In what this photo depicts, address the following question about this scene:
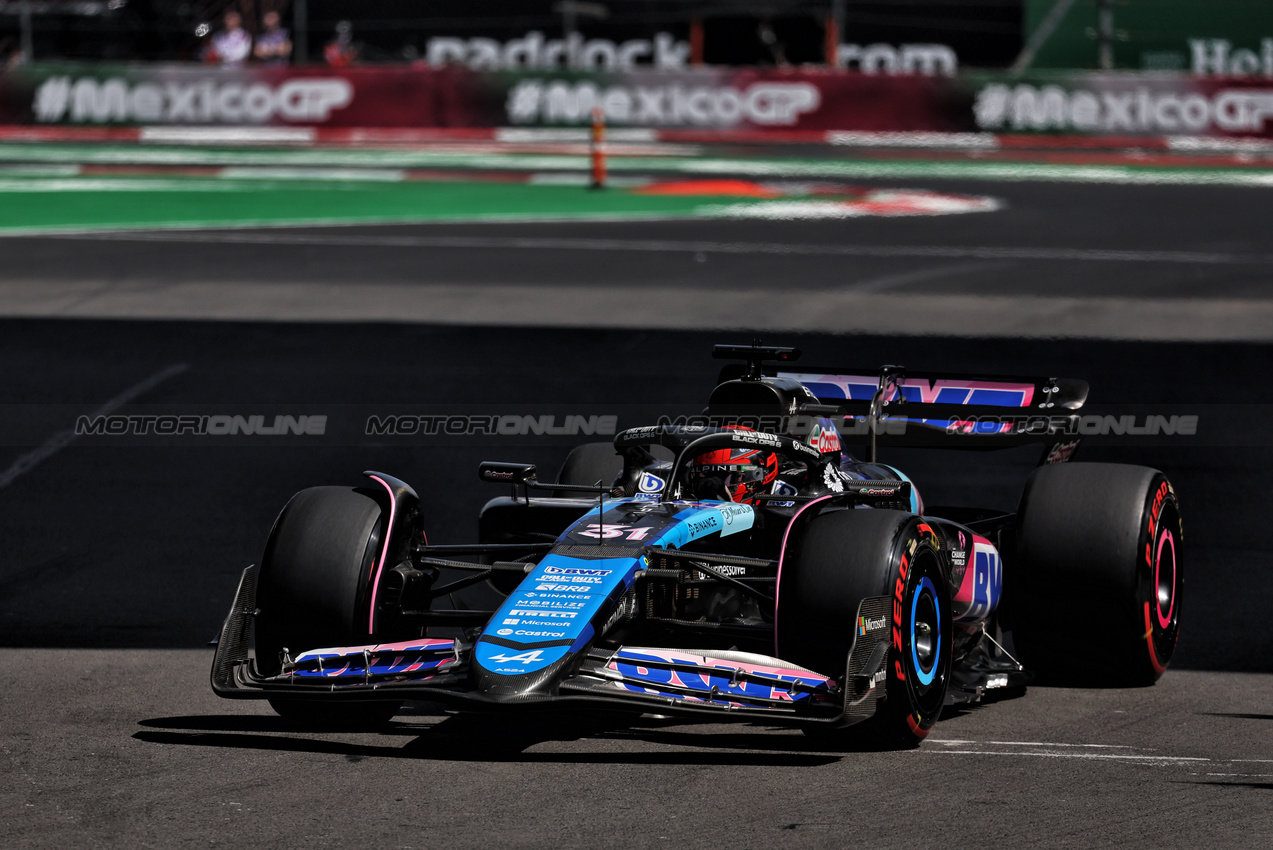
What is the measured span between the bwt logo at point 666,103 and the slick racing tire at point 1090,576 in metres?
Answer: 23.2

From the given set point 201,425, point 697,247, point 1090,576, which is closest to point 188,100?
point 697,247

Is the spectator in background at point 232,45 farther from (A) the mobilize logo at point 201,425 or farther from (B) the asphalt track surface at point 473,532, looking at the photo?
(A) the mobilize logo at point 201,425

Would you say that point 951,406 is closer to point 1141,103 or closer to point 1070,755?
point 1070,755

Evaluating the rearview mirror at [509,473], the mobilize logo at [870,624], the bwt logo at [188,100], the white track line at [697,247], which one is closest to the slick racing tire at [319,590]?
the rearview mirror at [509,473]

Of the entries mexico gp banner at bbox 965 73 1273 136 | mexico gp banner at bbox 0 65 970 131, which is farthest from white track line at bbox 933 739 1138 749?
mexico gp banner at bbox 0 65 970 131

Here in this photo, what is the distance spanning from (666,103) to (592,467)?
22.8m

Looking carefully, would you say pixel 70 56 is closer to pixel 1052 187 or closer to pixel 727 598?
pixel 1052 187

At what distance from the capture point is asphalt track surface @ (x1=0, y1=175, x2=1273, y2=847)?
242 inches

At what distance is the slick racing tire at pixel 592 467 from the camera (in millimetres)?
8961

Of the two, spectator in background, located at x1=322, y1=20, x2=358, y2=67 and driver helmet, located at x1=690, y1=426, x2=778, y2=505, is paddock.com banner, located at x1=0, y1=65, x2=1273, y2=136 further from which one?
driver helmet, located at x1=690, y1=426, x2=778, y2=505

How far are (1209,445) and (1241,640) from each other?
4.44 m

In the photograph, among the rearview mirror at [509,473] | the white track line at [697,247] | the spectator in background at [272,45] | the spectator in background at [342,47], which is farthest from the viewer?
the spectator in background at [342,47]

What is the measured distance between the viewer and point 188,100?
31.8 m

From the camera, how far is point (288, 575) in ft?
23.5
